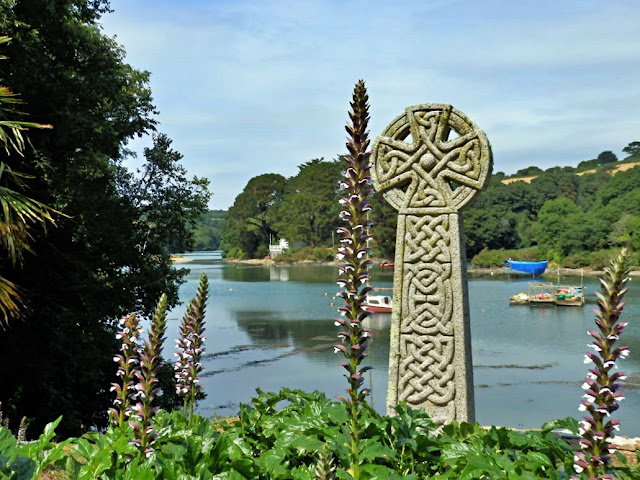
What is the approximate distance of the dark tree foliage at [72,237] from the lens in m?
11.5

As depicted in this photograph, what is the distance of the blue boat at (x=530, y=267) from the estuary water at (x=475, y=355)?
19.9m

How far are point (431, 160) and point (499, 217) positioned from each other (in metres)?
82.9

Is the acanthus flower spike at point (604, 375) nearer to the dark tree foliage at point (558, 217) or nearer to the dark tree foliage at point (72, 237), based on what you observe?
the dark tree foliage at point (72, 237)

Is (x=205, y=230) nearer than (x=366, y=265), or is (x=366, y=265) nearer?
(x=366, y=265)

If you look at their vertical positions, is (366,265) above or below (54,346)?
above

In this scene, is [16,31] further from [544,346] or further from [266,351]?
[544,346]

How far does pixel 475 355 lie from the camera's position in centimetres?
2441

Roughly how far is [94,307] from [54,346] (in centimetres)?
111

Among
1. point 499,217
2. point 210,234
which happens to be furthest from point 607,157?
point 210,234

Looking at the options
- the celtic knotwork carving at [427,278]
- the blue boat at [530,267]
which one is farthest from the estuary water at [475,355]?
the blue boat at [530,267]

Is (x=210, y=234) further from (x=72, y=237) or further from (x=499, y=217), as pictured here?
(x=72, y=237)

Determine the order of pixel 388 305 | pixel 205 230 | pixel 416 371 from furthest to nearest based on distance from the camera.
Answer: pixel 205 230, pixel 388 305, pixel 416 371

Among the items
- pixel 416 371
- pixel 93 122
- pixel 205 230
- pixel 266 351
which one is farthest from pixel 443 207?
pixel 205 230

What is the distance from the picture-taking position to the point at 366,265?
3.19m
